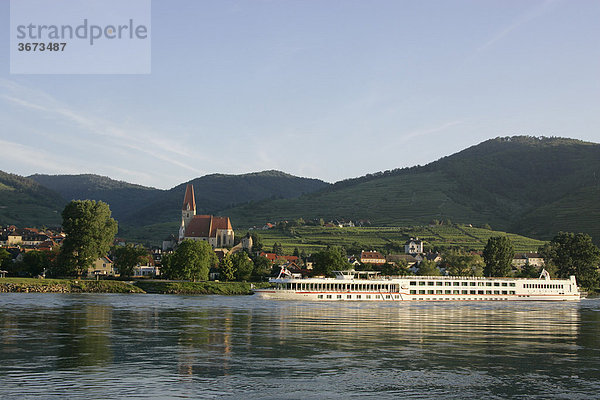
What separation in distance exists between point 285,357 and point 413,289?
62905 mm

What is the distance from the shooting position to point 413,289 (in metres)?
93.6

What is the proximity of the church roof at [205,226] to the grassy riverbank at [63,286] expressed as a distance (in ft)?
270

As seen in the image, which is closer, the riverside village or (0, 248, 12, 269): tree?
(0, 248, 12, 269): tree

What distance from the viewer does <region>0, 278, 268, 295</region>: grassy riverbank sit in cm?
8825

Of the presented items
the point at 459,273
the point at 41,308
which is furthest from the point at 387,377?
the point at 459,273

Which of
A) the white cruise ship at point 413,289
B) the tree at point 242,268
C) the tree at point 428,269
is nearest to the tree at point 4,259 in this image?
the tree at point 242,268

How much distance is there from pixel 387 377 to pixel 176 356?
11.1 m

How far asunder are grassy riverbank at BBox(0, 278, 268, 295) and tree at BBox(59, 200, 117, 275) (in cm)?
522

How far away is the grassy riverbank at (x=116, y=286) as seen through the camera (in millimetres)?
88250

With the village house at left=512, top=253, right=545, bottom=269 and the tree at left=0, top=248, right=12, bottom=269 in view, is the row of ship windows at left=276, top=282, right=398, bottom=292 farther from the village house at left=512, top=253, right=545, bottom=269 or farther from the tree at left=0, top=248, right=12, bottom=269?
the village house at left=512, top=253, right=545, bottom=269

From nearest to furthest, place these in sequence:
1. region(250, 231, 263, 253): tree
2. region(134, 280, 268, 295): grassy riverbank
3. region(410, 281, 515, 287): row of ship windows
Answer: region(410, 281, 515, 287): row of ship windows → region(134, 280, 268, 295): grassy riverbank → region(250, 231, 263, 253): tree

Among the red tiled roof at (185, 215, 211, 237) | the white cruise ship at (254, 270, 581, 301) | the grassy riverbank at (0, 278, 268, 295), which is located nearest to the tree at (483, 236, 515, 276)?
the white cruise ship at (254, 270, 581, 301)

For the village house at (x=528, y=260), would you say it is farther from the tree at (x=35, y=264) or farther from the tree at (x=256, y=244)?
the tree at (x=35, y=264)

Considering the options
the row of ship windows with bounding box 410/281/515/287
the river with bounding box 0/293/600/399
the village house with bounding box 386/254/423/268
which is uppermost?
the village house with bounding box 386/254/423/268
